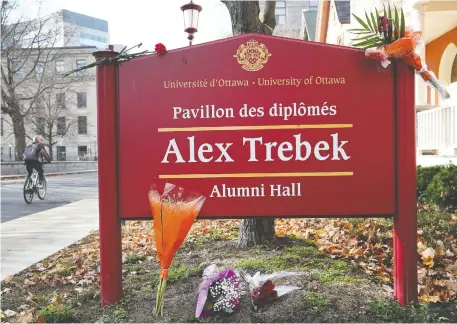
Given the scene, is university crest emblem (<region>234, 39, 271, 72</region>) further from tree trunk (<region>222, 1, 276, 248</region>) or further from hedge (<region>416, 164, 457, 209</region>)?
hedge (<region>416, 164, 457, 209</region>)

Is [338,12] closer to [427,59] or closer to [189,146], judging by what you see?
[427,59]

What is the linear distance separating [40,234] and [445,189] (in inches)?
249

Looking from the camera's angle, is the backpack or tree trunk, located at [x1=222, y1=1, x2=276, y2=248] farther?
the backpack

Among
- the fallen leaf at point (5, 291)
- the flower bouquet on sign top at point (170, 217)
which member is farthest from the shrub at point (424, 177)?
the fallen leaf at point (5, 291)

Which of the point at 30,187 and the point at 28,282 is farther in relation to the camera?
the point at 30,187

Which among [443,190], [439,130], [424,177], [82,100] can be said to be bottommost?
[443,190]

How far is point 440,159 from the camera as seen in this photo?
26.2 feet

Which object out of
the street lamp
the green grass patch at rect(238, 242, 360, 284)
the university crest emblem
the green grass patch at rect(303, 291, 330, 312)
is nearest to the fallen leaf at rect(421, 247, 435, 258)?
the green grass patch at rect(238, 242, 360, 284)

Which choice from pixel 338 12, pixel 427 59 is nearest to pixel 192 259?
pixel 427 59

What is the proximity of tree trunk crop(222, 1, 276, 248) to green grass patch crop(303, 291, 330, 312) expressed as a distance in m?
1.35

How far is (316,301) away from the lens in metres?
3.07

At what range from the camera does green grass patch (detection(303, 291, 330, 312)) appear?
3.01 meters

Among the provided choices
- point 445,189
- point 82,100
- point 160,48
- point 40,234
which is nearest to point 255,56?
point 160,48

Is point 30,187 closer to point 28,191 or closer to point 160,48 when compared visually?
point 28,191
